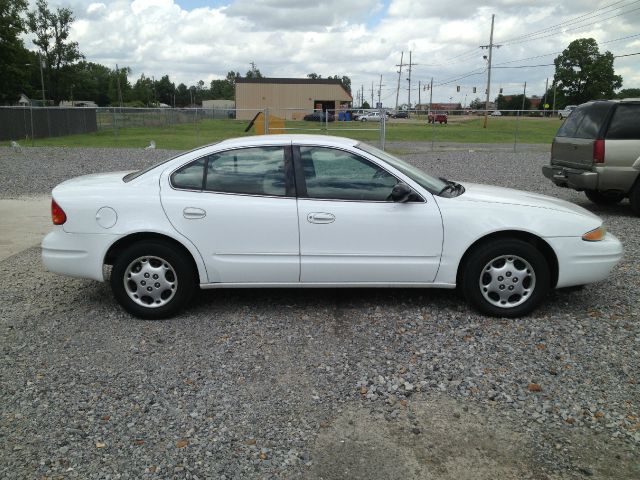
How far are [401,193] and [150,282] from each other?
7.17 ft

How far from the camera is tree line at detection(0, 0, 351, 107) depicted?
150ft

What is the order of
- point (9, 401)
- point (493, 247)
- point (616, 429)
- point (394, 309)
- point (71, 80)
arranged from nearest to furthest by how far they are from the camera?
1. point (616, 429)
2. point (9, 401)
3. point (493, 247)
4. point (394, 309)
5. point (71, 80)

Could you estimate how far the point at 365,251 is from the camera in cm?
486

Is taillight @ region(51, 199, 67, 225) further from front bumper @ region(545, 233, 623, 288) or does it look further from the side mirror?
front bumper @ region(545, 233, 623, 288)

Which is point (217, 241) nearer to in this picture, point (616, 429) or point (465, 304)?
point (465, 304)

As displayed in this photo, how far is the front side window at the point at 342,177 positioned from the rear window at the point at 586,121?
19.5 feet

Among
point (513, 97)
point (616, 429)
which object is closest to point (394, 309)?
point (616, 429)

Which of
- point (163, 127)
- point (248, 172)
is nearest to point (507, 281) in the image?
point (248, 172)

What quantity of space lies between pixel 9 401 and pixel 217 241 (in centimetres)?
188

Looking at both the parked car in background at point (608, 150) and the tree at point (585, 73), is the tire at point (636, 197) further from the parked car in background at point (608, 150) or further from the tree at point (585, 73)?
the tree at point (585, 73)

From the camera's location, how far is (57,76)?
7650 centimetres

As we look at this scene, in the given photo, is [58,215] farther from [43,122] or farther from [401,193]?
[43,122]

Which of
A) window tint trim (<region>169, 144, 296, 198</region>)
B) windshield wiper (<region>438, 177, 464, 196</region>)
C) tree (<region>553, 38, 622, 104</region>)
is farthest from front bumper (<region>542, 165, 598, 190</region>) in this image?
tree (<region>553, 38, 622, 104</region>)

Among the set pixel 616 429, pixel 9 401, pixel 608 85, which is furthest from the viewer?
pixel 608 85
